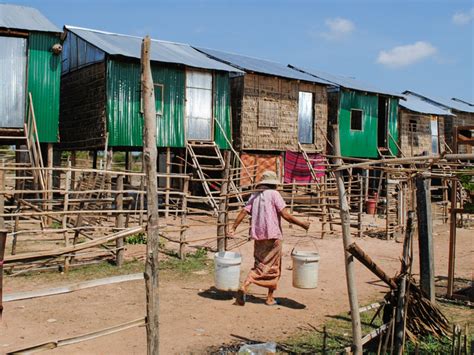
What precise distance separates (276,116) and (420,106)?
36.0 ft

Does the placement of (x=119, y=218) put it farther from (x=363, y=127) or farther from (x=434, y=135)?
(x=434, y=135)

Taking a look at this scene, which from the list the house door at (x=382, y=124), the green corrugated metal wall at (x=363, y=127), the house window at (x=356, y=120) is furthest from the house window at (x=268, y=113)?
the house door at (x=382, y=124)

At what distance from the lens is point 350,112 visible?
71.4 feet

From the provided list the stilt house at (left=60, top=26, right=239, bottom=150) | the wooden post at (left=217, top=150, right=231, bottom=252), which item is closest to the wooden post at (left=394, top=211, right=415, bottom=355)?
the wooden post at (left=217, top=150, right=231, bottom=252)

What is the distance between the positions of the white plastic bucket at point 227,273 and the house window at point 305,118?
13.4 meters

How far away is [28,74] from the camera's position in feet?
45.3

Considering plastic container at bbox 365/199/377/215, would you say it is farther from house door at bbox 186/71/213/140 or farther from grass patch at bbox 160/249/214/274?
grass patch at bbox 160/249/214/274

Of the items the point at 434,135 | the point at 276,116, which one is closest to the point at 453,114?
the point at 434,135

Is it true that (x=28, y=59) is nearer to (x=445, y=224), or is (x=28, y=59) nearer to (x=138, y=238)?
(x=138, y=238)

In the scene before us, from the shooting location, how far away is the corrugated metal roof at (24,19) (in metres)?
13.6

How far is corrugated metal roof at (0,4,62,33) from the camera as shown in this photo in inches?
535

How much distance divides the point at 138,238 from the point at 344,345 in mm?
6740

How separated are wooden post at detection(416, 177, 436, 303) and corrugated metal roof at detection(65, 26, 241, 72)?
10.4 metres

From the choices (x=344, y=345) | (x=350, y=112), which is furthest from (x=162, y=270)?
(x=350, y=112)
